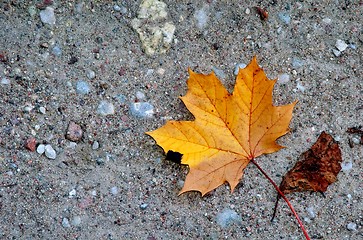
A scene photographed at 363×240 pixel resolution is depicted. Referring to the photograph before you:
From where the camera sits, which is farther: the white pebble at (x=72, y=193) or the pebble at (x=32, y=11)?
the pebble at (x=32, y=11)

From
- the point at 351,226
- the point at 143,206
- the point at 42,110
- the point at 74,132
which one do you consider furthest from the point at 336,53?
the point at 42,110

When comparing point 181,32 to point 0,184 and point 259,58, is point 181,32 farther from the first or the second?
point 0,184

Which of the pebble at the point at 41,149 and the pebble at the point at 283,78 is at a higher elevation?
the pebble at the point at 283,78

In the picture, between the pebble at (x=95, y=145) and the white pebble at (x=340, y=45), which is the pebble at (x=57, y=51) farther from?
the white pebble at (x=340, y=45)

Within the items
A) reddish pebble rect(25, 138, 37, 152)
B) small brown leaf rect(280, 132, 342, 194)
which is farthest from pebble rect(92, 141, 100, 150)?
small brown leaf rect(280, 132, 342, 194)

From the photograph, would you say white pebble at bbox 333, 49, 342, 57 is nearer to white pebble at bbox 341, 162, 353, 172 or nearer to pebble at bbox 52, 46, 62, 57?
white pebble at bbox 341, 162, 353, 172

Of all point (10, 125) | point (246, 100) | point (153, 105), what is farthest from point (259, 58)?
point (10, 125)


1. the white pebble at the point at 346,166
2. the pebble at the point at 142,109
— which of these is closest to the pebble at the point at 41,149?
the pebble at the point at 142,109
